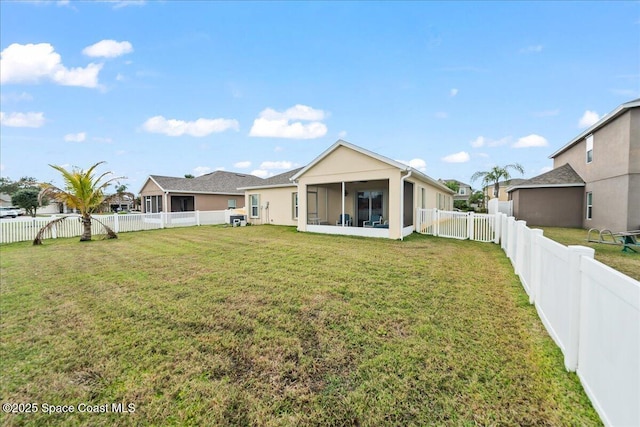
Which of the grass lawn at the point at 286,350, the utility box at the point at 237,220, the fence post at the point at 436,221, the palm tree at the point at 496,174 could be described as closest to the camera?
the grass lawn at the point at 286,350

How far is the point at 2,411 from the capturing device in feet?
7.84

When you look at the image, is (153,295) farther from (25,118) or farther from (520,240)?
(25,118)

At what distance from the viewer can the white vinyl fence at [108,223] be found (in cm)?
1228

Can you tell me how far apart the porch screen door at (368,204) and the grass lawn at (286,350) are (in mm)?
9616

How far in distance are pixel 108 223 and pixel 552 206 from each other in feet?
90.0

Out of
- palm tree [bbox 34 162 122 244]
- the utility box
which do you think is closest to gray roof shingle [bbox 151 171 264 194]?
the utility box

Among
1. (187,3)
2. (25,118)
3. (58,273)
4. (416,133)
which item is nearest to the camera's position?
(58,273)

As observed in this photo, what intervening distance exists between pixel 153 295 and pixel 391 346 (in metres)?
4.38

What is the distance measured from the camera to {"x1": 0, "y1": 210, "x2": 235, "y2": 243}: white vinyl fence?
40.3 ft

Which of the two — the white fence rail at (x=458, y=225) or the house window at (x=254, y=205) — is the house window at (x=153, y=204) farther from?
the white fence rail at (x=458, y=225)

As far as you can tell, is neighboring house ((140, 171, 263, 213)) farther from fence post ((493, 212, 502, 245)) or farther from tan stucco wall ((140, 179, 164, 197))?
fence post ((493, 212, 502, 245))

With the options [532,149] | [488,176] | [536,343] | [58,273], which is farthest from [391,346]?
[532,149]

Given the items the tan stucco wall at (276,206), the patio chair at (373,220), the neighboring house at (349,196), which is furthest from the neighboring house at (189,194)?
the patio chair at (373,220)

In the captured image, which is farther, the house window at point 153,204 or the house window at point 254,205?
the house window at point 153,204
